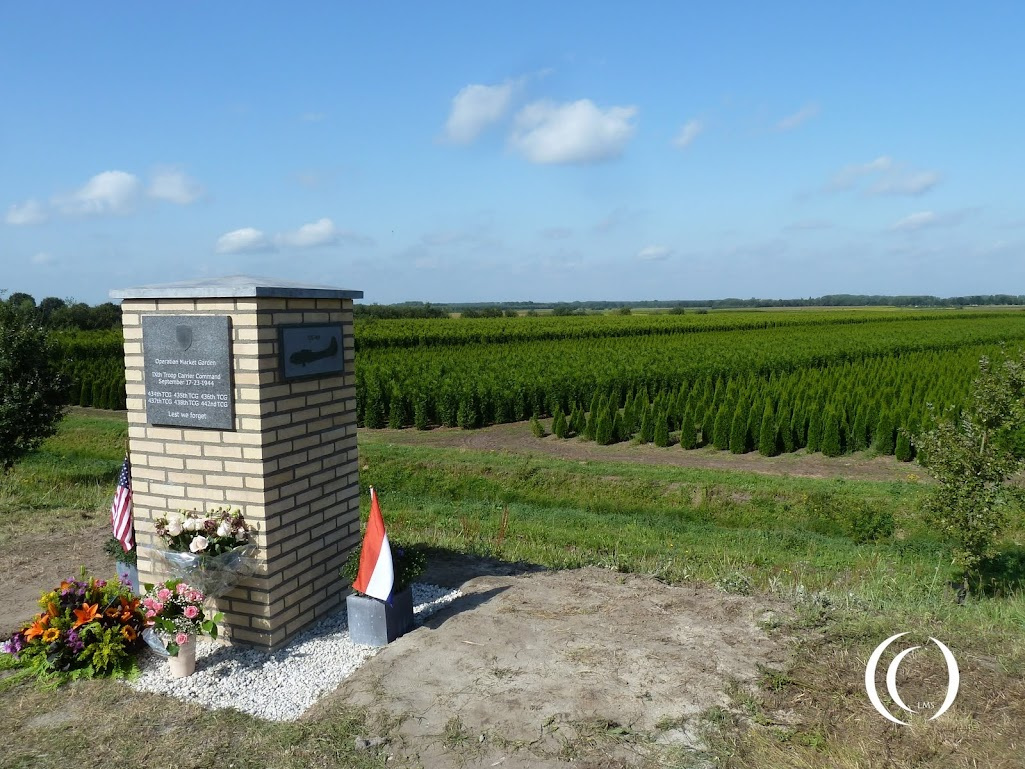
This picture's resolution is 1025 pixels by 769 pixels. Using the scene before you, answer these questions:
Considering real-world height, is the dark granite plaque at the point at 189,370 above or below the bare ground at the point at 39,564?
above

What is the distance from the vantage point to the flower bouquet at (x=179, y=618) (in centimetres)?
496

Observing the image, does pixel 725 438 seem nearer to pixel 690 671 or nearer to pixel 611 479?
pixel 611 479

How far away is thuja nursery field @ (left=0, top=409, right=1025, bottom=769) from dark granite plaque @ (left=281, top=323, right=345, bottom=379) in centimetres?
225

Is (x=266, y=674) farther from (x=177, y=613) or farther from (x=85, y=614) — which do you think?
(x=85, y=614)

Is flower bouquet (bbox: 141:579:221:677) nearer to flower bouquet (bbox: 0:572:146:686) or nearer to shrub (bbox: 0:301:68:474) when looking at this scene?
flower bouquet (bbox: 0:572:146:686)

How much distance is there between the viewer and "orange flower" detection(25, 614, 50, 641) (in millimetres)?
5145

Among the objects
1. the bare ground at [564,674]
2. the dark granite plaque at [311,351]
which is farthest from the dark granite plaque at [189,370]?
the bare ground at [564,674]

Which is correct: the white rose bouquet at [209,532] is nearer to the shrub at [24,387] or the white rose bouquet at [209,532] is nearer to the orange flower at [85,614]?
A: the orange flower at [85,614]

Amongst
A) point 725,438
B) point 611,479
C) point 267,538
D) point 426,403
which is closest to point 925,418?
point 725,438

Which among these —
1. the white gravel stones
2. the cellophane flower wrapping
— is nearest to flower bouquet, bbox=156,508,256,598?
the cellophane flower wrapping

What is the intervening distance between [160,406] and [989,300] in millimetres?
222023

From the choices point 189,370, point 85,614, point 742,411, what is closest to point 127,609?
point 85,614

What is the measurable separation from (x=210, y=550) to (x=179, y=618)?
457mm

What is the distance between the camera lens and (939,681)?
4.89 metres
